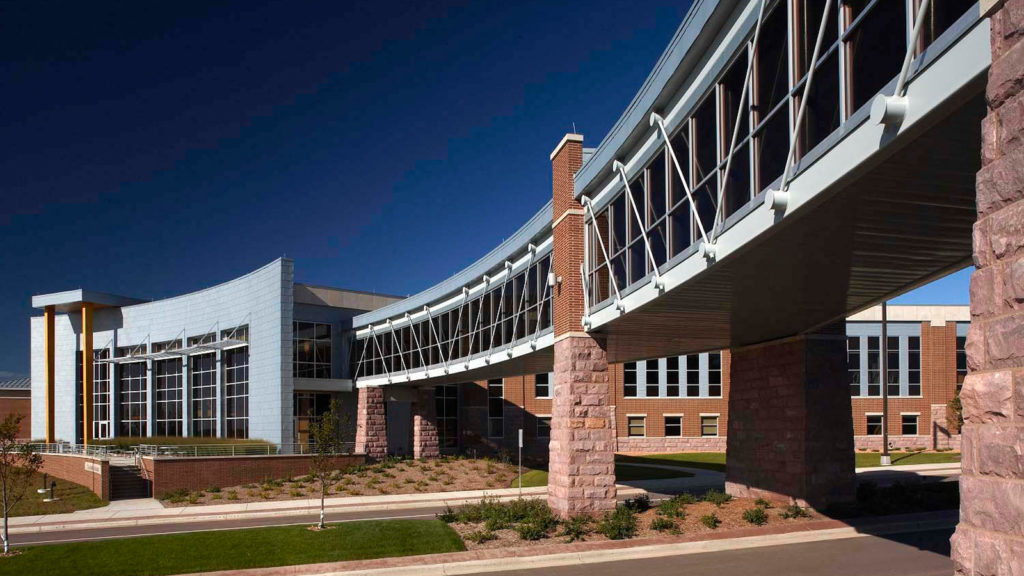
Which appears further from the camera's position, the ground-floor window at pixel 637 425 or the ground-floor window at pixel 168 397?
the ground-floor window at pixel 637 425

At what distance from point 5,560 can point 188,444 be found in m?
22.7

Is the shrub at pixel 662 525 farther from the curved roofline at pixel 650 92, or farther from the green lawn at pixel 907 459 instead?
the green lawn at pixel 907 459

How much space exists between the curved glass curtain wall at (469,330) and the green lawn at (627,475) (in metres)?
6.02

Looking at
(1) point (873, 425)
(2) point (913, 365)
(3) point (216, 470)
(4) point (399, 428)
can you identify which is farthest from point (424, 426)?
(2) point (913, 365)

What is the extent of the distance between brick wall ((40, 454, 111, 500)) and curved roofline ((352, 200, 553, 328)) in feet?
47.1

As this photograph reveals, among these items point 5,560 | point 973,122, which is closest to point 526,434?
point 5,560

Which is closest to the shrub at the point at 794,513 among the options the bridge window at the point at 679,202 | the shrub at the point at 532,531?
the shrub at the point at 532,531

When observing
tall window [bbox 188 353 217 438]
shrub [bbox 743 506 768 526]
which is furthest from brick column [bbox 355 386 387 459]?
shrub [bbox 743 506 768 526]

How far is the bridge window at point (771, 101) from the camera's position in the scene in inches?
416

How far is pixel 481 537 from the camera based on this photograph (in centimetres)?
1775

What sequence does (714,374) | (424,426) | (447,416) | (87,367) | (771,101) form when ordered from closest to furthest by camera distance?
1. (771,101)
2. (424,426)
3. (87,367)
4. (447,416)
5. (714,374)

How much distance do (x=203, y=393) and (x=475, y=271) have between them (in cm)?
2329

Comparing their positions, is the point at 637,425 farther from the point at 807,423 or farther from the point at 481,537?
the point at 481,537

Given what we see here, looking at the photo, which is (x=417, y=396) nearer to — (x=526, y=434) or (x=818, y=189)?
(x=526, y=434)
